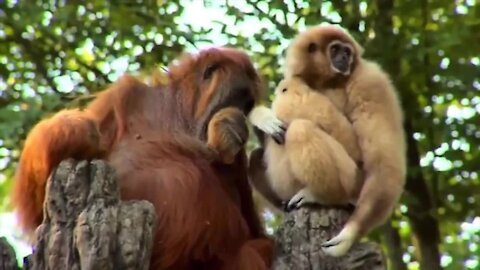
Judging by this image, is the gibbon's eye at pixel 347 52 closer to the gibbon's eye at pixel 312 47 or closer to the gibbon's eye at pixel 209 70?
the gibbon's eye at pixel 312 47

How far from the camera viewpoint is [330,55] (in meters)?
3.91

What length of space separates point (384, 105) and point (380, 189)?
371 mm

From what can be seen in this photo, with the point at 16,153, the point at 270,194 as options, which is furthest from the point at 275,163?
the point at 16,153

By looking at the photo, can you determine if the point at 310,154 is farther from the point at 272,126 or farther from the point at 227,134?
the point at 227,134

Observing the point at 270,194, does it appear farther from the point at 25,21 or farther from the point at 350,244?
the point at 25,21

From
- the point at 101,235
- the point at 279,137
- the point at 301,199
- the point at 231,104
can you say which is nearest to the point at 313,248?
the point at 301,199

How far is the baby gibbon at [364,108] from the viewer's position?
353 cm

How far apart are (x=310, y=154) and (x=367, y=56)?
1.94 meters

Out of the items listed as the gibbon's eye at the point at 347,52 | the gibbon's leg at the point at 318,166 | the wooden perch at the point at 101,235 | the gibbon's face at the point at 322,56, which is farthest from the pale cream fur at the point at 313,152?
the wooden perch at the point at 101,235

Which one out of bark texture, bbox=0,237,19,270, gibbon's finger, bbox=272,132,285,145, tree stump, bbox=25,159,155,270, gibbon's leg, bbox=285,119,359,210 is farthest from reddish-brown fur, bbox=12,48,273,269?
bark texture, bbox=0,237,19,270

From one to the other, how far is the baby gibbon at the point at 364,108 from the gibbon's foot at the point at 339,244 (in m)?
0.03

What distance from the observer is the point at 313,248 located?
3123mm

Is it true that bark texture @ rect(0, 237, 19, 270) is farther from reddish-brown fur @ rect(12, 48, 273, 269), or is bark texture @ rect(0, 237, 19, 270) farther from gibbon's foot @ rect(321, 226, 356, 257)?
gibbon's foot @ rect(321, 226, 356, 257)

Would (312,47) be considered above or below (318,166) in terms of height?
above
